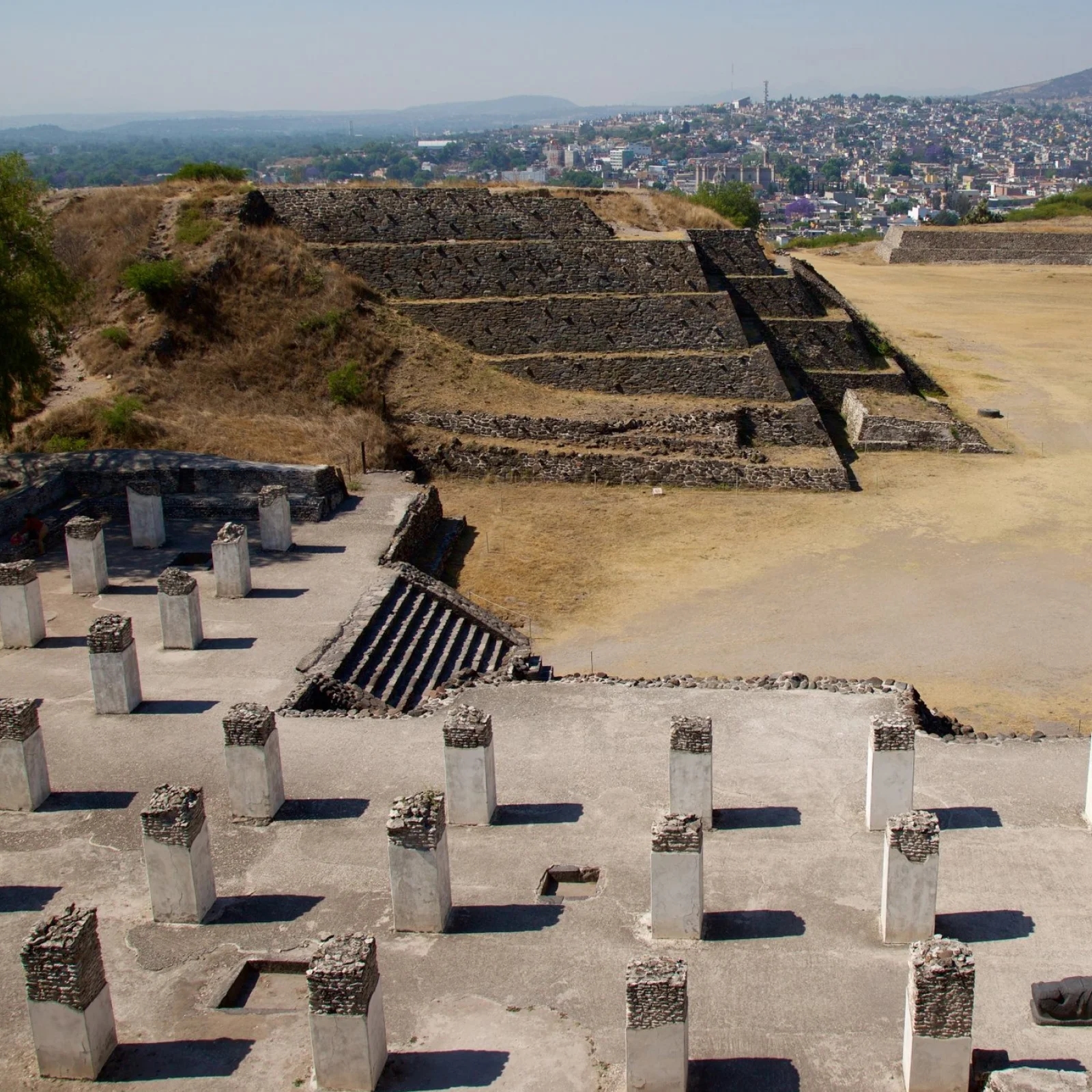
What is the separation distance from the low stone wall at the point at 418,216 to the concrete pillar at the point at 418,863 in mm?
26425

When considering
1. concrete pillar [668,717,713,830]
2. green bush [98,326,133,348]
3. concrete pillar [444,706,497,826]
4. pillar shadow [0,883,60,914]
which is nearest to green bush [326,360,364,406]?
green bush [98,326,133,348]

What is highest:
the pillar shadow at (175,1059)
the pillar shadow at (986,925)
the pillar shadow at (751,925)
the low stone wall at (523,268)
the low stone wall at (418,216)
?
the low stone wall at (418,216)

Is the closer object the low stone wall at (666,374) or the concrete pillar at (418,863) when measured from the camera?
the concrete pillar at (418,863)

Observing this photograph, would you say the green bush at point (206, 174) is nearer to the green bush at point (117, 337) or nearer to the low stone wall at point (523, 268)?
the low stone wall at point (523, 268)

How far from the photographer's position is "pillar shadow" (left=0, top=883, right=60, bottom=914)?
12.1m

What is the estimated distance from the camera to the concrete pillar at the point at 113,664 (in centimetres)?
1590

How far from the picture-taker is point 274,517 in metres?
22.2

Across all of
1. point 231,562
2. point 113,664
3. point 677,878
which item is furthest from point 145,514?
point 677,878

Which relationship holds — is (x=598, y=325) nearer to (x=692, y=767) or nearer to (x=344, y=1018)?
(x=692, y=767)

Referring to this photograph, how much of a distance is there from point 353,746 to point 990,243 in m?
62.1

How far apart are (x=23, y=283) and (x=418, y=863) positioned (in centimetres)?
1675

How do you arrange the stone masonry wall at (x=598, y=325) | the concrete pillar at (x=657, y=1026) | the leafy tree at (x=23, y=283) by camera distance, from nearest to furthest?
the concrete pillar at (x=657, y=1026), the leafy tree at (x=23, y=283), the stone masonry wall at (x=598, y=325)

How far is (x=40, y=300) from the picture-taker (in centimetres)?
2423

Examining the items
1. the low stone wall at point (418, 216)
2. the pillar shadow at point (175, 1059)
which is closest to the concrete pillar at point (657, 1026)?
the pillar shadow at point (175, 1059)
